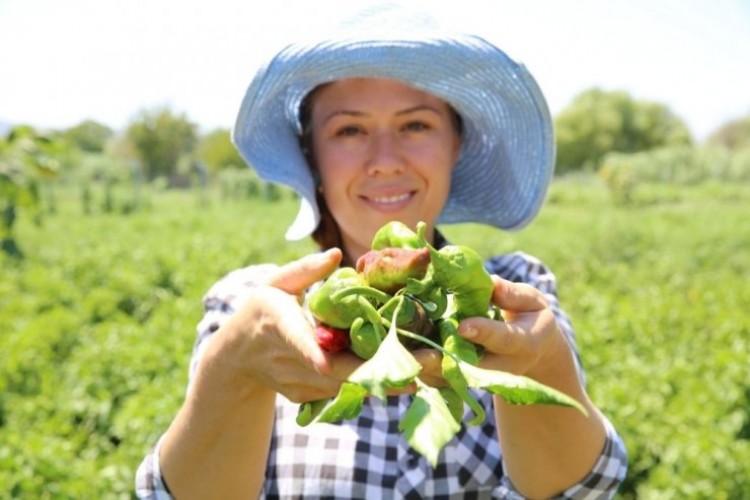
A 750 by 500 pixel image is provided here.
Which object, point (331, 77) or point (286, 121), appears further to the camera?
point (286, 121)

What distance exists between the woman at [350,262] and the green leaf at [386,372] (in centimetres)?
15

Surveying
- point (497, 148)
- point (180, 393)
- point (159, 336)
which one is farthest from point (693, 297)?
point (497, 148)

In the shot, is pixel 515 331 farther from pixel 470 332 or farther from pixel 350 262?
pixel 350 262

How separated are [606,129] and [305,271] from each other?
190 feet

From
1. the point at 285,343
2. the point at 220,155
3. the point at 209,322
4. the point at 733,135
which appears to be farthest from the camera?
the point at 733,135

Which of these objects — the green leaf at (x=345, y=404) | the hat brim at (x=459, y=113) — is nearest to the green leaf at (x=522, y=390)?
the green leaf at (x=345, y=404)

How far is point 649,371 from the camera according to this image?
4297 mm

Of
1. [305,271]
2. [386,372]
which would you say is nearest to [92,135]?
[305,271]

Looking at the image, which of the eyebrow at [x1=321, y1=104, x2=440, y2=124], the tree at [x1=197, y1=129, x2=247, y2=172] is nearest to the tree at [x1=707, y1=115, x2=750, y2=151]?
the tree at [x1=197, y1=129, x2=247, y2=172]

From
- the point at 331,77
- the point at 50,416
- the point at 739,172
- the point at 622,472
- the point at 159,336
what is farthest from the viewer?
the point at 739,172

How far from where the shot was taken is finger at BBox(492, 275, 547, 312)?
1.20 metres

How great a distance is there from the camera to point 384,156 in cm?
176

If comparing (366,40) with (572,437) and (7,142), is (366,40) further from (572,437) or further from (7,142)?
(7,142)

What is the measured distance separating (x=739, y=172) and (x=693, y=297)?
34153mm
